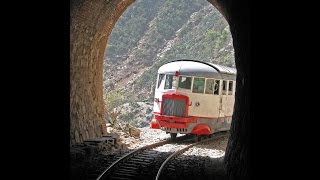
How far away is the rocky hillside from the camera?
4925 centimetres

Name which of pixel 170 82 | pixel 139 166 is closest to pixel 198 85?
pixel 170 82

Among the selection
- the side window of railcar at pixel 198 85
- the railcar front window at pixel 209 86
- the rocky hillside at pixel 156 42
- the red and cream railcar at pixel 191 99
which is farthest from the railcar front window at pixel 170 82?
the rocky hillside at pixel 156 42

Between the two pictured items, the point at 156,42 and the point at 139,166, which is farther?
the point at 156,42

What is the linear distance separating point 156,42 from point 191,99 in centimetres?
4299

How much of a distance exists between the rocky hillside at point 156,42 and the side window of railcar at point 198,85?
27893 millimetres

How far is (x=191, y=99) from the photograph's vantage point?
628 inches

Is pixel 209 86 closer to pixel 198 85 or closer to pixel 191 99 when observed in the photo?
pixel 198 85

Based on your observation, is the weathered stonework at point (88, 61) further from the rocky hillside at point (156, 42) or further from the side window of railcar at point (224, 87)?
the rocky hillside at point (156, 42)

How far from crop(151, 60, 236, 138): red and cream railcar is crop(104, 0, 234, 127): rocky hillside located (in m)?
27.4

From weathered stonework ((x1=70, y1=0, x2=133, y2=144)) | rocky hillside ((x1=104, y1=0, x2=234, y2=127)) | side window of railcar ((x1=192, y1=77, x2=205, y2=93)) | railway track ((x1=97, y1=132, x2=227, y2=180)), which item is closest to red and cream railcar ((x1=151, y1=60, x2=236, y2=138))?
side window of railcar ((x1=192, y1=77, x2=205, y2=93))

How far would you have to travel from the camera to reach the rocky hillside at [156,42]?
162ft
